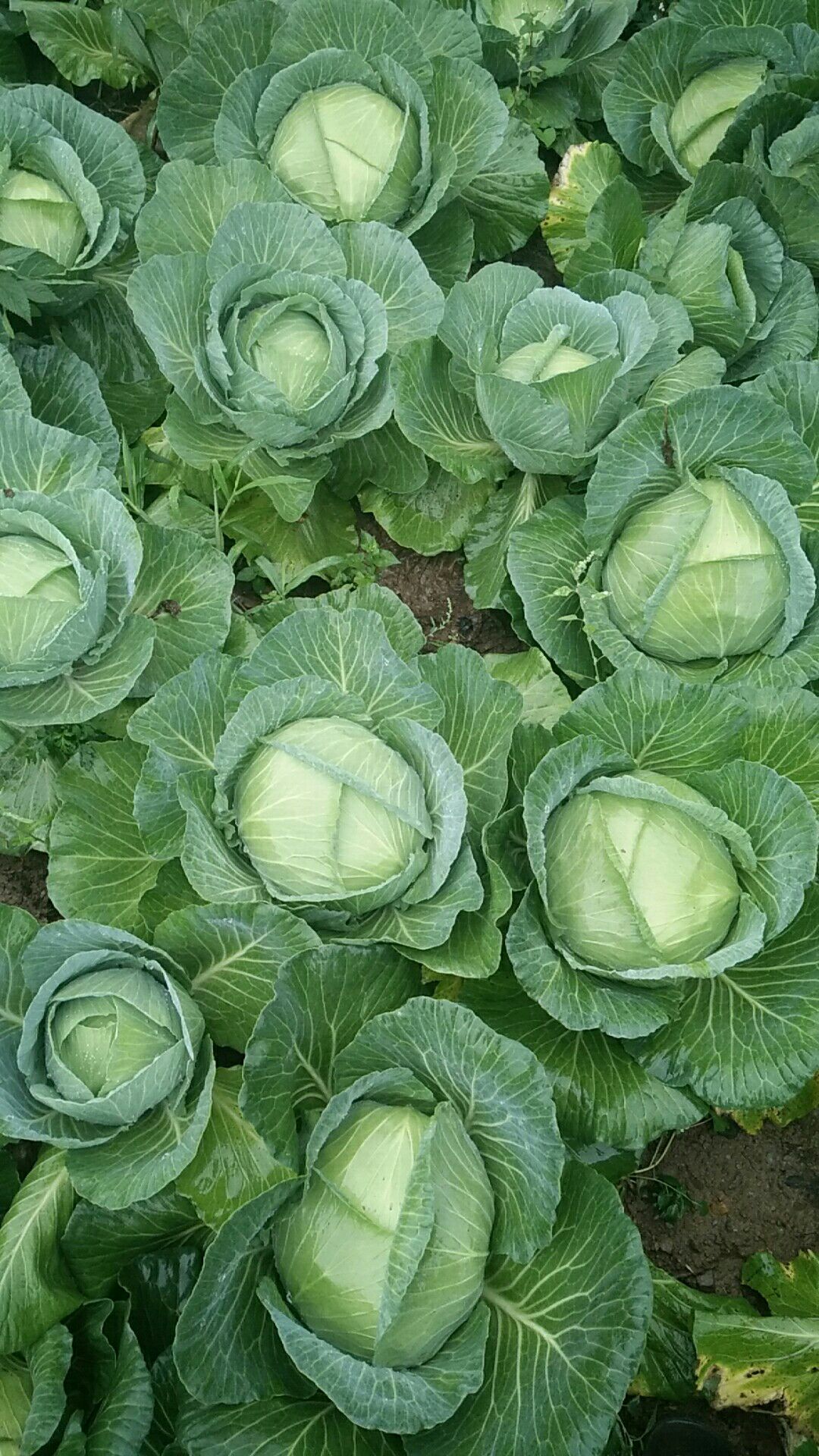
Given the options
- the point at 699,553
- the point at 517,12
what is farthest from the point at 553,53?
the point at 699,553

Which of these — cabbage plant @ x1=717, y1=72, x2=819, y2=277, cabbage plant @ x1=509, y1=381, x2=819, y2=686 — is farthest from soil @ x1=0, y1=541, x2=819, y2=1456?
cabbage plant @ x1=717, y1=72, x2=819, y2=277

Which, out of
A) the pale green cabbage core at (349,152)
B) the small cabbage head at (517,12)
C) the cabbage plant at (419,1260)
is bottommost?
the cabbage plant at (419,1260)

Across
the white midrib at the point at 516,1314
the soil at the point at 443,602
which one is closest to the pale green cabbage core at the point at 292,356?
the soil at the point at 443,602

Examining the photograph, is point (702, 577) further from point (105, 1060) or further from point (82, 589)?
point (105, 1060)

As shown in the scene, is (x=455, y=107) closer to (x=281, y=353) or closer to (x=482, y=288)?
(x=482, y=288)

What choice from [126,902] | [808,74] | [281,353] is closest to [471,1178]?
[126,902]

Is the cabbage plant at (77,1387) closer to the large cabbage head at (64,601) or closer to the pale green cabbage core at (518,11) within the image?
the large cabbage head at (64,601)

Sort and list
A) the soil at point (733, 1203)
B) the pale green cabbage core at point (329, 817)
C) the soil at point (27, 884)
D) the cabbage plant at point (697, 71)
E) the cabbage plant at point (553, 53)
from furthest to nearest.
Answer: the cabbage plant at point (553, 53) → the cabbage plant at point (697, 71) → the soil at point (27, 884) → the soil at point (733, 1203) → the pale green cabbage core at point (329, 817)
